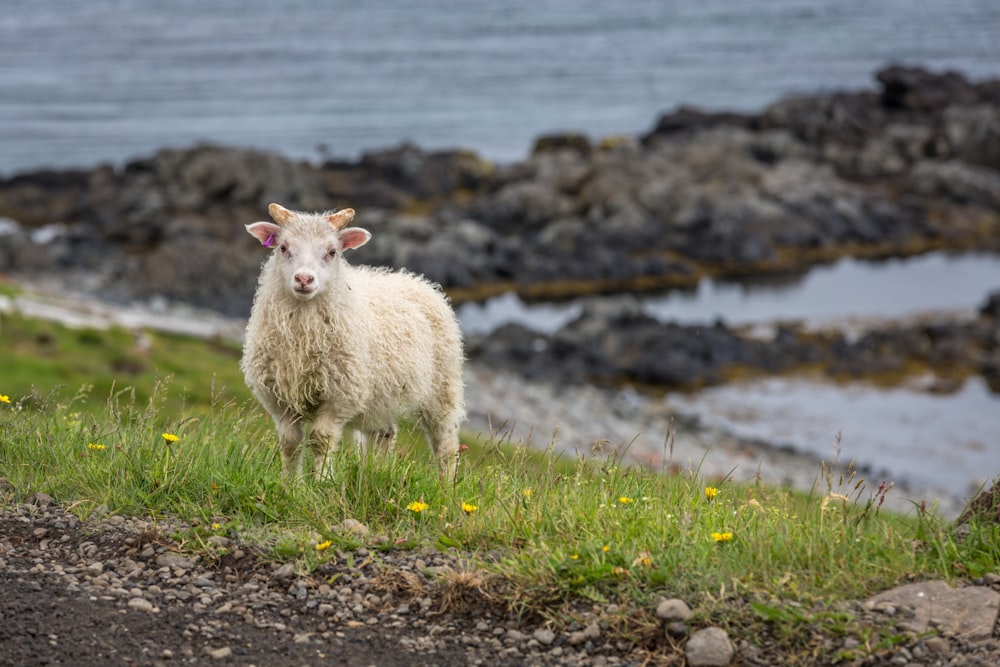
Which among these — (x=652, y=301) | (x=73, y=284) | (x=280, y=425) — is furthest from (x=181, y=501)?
(x=73, y=284)

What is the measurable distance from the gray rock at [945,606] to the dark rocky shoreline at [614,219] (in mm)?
29141

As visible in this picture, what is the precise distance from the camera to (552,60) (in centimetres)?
11488

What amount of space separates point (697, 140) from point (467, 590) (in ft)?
185

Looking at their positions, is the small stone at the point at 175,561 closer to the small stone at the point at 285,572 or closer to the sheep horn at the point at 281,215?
the small stone at the point at 285,572

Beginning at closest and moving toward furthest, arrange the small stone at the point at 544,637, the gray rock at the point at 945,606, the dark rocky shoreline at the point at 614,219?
1. the gray rock at the point at 945,606
2. the small stone at the point at 544,637
3. the dark rocky shoreline at the point at 614,219

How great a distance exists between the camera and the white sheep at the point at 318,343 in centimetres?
889

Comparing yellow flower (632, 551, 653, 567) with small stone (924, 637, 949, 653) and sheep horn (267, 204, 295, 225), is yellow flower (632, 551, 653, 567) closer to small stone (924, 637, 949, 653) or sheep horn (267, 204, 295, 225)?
small stone (924, 637, 949, 653)

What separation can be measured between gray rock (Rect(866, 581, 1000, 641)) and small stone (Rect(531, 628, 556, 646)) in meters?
1.74

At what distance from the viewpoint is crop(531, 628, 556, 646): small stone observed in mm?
6414

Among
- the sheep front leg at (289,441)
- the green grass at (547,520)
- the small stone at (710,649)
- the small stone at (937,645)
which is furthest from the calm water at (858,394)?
the small stone at (710,649)

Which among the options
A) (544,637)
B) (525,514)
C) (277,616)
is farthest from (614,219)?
(544,637)

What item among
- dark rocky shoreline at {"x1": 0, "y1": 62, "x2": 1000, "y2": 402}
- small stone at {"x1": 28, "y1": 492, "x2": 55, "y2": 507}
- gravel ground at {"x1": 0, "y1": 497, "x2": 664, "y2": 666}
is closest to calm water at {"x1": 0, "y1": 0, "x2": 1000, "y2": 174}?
dark rocky shoreline at {"x1": 0, "y1": 62, "x2": 1000, "y2": 402}

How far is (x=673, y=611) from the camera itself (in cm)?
631

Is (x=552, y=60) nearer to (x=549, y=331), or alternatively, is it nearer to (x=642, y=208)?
(x=642, y=208)
